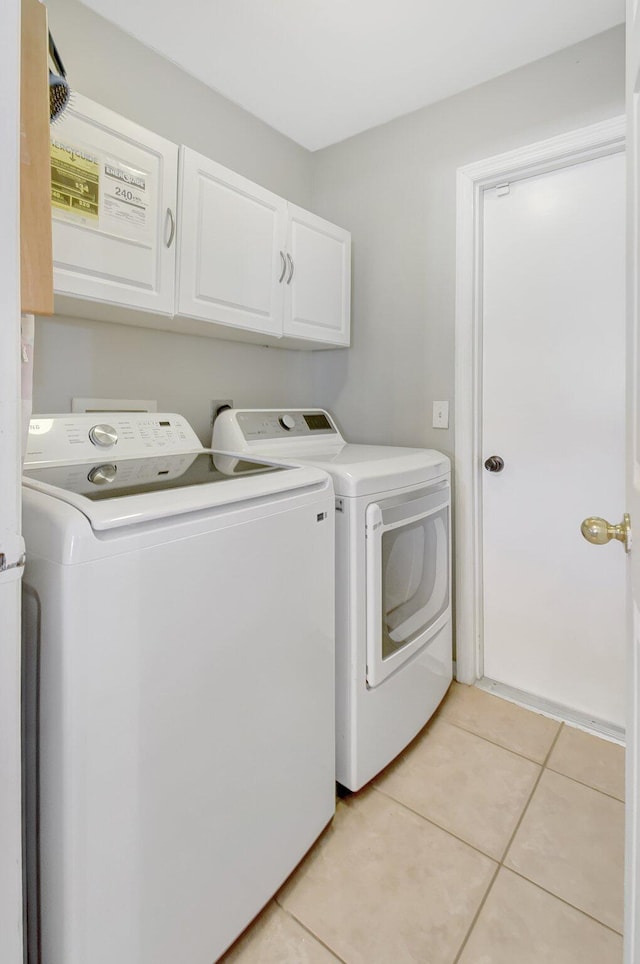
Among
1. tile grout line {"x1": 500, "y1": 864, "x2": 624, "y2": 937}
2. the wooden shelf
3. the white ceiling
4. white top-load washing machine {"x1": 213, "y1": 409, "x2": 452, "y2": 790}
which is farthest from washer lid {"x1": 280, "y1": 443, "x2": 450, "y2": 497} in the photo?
the white ceiling

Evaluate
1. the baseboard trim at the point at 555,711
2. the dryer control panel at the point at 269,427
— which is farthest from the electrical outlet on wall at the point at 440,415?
the baseboard trim at the point at 555,711

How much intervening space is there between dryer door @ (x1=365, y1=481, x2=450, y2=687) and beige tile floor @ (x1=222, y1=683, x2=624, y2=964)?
1.30ft

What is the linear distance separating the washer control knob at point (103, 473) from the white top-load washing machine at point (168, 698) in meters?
0.02

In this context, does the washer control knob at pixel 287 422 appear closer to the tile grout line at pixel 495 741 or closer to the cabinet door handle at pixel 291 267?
the cabinet door handle at pixel 291 267

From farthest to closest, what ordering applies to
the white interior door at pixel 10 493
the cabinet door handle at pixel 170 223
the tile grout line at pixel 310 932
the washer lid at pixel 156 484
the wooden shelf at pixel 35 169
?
the cabinet door handle at pixel 170 223
the tile grout line at pixel 310 932
the washer lid at pixel 156 484
the wooden shelf at pixel 35 169
the white interior door at pixel 10 493

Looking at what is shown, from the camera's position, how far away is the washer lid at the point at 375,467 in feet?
4.36

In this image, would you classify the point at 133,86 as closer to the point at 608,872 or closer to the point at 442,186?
the point at 442,186

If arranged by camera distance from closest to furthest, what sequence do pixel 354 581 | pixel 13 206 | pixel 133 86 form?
1. pixel 13 206
2. pixel 354 581
3. pixel 133 86

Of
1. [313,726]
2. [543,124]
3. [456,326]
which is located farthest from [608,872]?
[543,124]

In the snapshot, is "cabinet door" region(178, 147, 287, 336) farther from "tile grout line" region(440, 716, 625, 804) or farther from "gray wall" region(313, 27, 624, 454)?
"tile grout line" region(440, 716, 625, 804)

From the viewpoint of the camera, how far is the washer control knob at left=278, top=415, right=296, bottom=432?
2004 mm

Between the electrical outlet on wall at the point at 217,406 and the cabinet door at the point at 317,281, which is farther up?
the cabinet door at the point at 317,281

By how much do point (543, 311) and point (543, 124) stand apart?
666 mm

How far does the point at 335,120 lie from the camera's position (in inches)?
82.6
